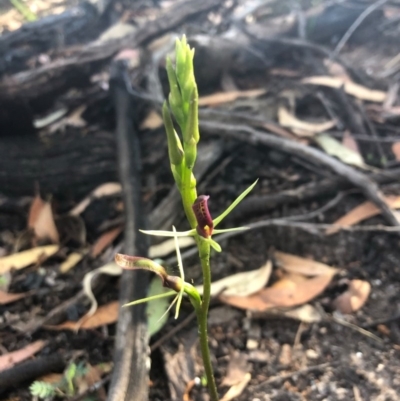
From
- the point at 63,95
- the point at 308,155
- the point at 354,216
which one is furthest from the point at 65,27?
the point at 354,216

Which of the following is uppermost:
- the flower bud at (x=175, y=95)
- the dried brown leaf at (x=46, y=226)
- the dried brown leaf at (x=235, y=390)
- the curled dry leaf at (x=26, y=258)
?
the flower bud at (x=175, y=95)

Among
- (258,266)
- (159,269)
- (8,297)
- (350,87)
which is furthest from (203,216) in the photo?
(350,87)

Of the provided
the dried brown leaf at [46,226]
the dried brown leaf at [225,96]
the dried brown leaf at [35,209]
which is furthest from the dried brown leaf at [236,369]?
the dried brown leaf at [225,96]

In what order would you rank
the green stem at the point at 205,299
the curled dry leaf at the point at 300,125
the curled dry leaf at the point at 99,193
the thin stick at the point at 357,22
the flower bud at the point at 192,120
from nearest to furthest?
the flower bud at the point at 192,120
the green stem at the point at 205,299
the curled dry leaf at the point at 99,193
the curled dry leaf at the point at 300,125
the thin stick at the point at 357,22

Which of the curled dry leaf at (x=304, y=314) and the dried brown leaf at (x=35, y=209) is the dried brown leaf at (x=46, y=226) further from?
the curled dry leaf at (x=304, y=314)

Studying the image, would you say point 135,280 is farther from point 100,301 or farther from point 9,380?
point 9,380

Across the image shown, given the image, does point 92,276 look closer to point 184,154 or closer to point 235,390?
point 235,390
